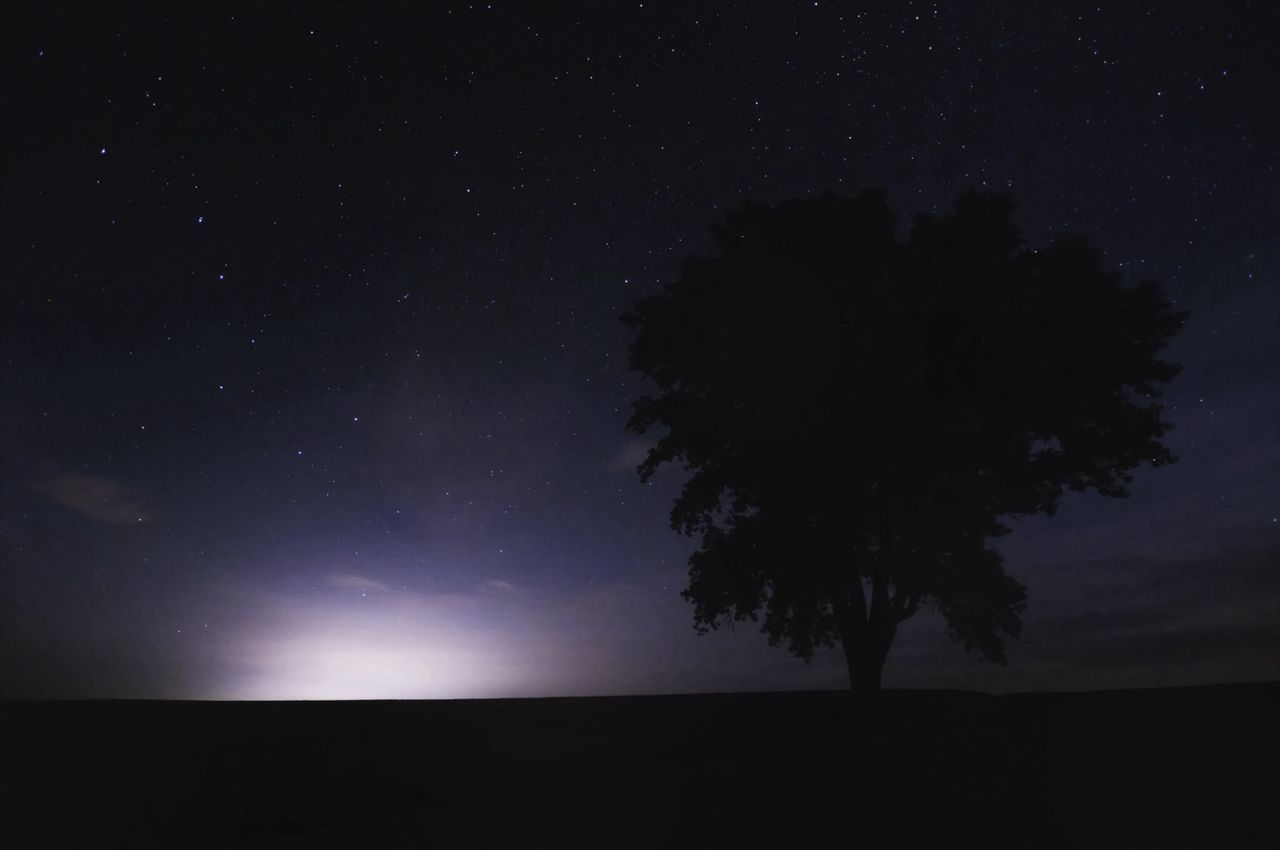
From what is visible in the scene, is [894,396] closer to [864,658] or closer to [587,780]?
[864,658]

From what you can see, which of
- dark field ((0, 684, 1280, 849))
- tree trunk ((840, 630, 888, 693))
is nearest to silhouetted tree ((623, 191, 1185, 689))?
tree trunk ((840, 630, 888, 693))

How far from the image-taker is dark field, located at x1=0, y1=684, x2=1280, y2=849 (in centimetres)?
531

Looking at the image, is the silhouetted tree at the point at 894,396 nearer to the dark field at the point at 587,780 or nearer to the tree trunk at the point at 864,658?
the tree trunk at the point at 864,658

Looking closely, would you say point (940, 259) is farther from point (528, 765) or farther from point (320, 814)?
point (320, 814)

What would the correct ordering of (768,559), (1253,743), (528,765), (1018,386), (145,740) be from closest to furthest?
(145,740) < (528,765) < (1253,743) < (1018,386) < (768,559)

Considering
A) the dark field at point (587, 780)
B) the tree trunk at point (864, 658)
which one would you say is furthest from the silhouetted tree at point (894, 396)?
the dark field at point (587, 780)

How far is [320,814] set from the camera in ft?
19.0

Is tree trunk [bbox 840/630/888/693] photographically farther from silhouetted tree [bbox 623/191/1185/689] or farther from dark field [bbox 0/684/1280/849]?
dark field [bbox 0/684/1280/849]

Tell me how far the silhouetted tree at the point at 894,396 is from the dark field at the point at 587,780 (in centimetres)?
767

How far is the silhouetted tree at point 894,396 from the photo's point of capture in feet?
52.0

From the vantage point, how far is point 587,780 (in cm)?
659

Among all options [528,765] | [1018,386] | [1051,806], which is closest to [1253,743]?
[1051,806]

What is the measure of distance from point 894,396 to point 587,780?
1177 centimetres

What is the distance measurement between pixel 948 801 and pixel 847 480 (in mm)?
9997
